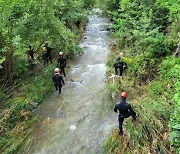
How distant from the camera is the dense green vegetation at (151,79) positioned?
9.02 metres

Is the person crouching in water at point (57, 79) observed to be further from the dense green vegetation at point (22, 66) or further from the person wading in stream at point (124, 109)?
the person wading in stream at point (124, 109)

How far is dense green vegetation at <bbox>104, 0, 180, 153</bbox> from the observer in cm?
902

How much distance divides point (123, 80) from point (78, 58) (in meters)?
5.95

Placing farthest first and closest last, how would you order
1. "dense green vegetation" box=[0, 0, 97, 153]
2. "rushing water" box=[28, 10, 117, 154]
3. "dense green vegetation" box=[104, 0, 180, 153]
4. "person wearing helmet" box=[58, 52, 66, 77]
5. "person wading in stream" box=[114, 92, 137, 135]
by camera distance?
"person wearing helmet" box=[58, 52, 66, 77]
"dense green vegetation" box=[0, 0, 97, 153]
"rushing water" box=[28, 10, 117, 154]
"person wading in stream" box=[114, 92, 137, 135]
"dense green vegetation" box=[104, 0, 180, 153]

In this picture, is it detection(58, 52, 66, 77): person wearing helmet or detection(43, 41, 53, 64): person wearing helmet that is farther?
detection(43, 41, 53, 64): person wearing helmet

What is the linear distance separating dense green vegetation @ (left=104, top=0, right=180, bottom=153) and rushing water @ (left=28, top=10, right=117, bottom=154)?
0.80 m

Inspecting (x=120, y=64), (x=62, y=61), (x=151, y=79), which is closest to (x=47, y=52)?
(x=62, y=61)

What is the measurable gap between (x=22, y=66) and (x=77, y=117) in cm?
485

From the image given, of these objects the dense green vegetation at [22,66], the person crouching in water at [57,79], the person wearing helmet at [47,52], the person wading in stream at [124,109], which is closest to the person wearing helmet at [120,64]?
the person crouching in water at [57,79]

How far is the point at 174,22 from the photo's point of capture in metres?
14.6

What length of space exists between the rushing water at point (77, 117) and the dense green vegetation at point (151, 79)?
2.62ft

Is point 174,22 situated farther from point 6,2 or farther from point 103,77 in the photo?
point 6,2

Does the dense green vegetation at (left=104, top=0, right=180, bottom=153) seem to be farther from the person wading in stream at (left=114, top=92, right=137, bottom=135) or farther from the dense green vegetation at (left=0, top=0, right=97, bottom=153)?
the dense green vegetation at (left=0, top=0, right=97, bottom=153)

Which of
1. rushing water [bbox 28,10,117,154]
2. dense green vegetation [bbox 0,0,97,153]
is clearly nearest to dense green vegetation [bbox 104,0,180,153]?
rushing water [bbox 28,10,117,154]
